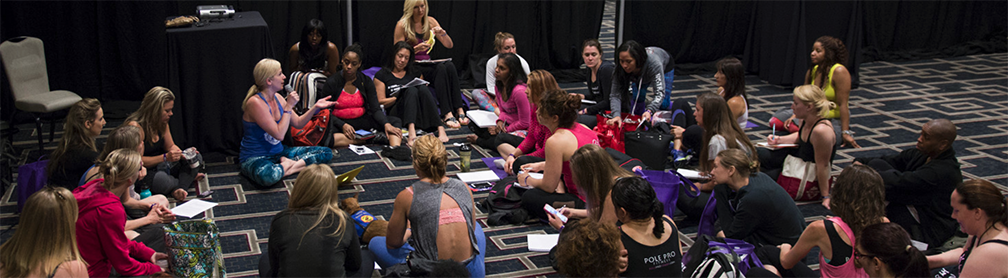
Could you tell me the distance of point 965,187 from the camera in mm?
3758

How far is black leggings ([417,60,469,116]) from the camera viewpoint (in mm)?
7707

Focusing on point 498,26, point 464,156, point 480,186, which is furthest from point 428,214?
point 498,26

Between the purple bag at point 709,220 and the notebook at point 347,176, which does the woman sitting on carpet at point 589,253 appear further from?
the notebook at point 347,176

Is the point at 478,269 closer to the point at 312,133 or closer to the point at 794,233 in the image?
the point at 794,233

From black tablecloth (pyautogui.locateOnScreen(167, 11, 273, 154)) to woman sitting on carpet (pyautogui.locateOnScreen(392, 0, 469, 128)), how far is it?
168 centimetres

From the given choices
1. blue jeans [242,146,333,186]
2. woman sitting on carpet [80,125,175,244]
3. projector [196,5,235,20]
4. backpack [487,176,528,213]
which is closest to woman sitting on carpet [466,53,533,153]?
backpack [487,176,528,213]

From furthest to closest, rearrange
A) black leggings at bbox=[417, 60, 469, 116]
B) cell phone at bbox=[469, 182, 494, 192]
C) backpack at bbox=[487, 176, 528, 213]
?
black leggings at bbox=[417, 60, 469, 116] → cell phone at bbox=[469, 182, 494, 192] → backpack at bbox=[487, 176, 528, 213]

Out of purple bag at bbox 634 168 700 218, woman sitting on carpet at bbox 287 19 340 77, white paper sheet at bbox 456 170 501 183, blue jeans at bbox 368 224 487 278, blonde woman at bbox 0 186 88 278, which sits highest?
woman sitting on carpet at bbox 287 19 340 77

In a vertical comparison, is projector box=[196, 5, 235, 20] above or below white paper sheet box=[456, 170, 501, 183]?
above

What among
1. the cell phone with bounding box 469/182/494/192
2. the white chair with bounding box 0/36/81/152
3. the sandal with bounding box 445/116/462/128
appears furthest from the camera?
the sandal with bounding box 445/116/462/128

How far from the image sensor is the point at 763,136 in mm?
7371

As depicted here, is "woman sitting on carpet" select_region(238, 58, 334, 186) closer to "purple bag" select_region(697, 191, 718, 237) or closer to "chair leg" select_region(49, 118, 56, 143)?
"chair leg" select_region(49, 118, 56, 143)

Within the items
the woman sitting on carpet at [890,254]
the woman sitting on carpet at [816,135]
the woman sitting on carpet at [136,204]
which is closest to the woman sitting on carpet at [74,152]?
the woman sitting on carpet at [136,204]

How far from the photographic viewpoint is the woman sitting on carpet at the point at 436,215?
3.92 m
